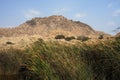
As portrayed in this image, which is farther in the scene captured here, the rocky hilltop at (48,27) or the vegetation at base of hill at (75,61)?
the rocky hilltop at (48,27)

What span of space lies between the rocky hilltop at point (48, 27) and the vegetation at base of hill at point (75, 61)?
61.7 m

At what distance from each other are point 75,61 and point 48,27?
6733 centimetres

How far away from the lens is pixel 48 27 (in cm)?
7662

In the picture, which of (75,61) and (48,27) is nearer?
(75,61)

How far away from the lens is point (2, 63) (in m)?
14.7

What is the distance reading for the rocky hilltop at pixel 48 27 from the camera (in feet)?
242

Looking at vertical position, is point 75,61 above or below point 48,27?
below

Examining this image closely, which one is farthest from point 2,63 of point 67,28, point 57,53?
point 67,28

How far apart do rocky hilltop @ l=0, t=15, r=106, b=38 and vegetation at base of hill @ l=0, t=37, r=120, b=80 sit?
61.7 m

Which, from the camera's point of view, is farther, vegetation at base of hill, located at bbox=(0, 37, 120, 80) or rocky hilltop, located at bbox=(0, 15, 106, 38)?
rocky hilltop, located at bbox=(0, 15, 106, 38)

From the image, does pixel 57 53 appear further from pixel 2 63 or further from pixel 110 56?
pixel 2 63

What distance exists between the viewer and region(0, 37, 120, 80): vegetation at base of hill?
9.15m

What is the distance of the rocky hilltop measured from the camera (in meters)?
73.8

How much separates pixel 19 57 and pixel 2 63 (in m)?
0.86
